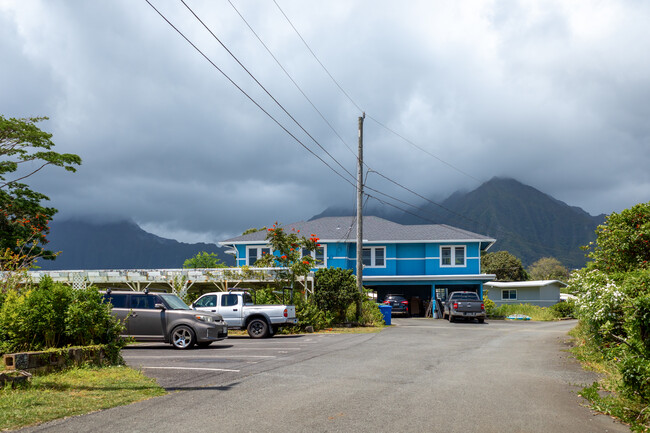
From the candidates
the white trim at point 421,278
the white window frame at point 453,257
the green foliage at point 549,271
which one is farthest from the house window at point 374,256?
the green foliage at point 549,271

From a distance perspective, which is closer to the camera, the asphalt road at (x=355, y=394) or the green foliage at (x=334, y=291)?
the asphalt road at (x=355, y=394)

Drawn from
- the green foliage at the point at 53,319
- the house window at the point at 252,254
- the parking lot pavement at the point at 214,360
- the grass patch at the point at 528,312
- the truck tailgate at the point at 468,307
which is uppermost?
the house window at the point at 252,254

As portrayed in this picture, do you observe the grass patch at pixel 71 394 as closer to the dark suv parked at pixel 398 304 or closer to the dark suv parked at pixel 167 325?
the dark suv parked at pixel 167 325

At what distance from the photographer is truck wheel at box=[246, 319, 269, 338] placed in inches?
850

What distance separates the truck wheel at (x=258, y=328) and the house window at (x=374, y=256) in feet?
74.5

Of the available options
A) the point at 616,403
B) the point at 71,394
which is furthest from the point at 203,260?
the point at 616,403

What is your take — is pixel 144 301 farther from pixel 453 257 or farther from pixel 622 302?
pixel 453 257

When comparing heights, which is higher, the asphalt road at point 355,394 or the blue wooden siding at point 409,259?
the blue wooden siding at point 409,259

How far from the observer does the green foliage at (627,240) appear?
1360 cm

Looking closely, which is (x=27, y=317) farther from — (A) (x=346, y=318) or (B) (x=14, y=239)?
(B) (x=14, y=239)

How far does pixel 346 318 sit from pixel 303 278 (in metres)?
3.69

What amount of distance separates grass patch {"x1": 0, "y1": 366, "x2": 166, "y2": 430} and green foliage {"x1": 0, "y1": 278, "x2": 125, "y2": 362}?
Answer: 2.94ft

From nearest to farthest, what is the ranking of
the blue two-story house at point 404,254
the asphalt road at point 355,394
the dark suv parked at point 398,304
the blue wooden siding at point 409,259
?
the asphalt road at point 355,394, the dark suv parked at point 398,304, the blue two-story house at point 404,254, the blue wooden siding at point 409,259

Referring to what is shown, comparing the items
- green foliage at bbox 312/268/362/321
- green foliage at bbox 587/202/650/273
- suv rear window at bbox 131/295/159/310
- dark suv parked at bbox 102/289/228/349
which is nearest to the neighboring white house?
green foliage at bbox 312/268/362/321
